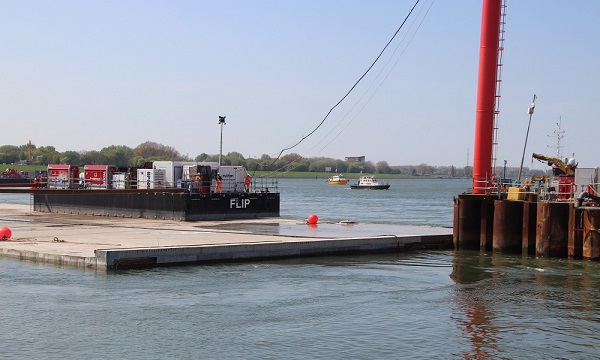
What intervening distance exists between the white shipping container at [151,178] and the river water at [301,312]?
72.3 ft

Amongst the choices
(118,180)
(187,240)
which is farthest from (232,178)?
(187,240)

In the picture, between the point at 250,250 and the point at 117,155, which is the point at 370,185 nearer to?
the point at 117,155

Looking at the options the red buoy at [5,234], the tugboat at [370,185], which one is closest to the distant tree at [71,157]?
the tugboat at [370,185]

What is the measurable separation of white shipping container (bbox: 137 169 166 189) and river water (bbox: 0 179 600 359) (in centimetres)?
2205

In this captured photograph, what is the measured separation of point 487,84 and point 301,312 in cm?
1680

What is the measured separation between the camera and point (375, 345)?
59.6 feet

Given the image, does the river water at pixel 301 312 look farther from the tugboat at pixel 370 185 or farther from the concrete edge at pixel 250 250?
the tugboat at pixel 370 185

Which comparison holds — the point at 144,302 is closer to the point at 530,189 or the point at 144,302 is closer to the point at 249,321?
the point at 249,321

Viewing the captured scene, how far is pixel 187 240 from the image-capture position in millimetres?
31484

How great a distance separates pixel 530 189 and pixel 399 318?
16206 mm

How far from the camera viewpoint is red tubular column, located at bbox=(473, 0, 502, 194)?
34125mm

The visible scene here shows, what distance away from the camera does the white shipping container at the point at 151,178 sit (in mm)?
50156

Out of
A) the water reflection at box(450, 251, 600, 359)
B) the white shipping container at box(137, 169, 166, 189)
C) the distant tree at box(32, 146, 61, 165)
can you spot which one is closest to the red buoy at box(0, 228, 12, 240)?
the water reflection at box(450, 251, 600, 359)

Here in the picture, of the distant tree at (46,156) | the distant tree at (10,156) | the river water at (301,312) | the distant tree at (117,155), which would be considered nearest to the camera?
the river water at (301,312)
